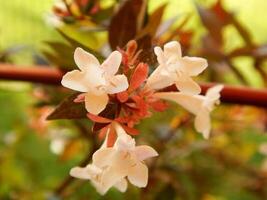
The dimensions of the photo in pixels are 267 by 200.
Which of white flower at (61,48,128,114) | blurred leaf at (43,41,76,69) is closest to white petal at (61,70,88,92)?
white flower at (61,48,128,114)

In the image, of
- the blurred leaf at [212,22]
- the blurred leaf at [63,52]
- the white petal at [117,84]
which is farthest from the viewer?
the blurred leaf at [212,22]

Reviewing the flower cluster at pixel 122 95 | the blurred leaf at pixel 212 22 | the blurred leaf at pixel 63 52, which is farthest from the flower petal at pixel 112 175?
the blurred leaf at pixel 212 22

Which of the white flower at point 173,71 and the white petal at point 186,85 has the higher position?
the white flower at point 173,71

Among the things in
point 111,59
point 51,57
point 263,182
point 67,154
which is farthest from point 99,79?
point 263,182

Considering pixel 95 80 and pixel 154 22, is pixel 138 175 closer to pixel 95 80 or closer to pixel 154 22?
pixel 95 80

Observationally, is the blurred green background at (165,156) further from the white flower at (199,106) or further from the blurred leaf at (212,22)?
the white flower at (199,106)

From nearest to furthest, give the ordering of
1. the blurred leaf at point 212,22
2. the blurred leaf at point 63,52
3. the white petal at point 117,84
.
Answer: the white petal at point 117,84 < the blurred leaf at point 63,52 < the blurred leaf at point 212,22
